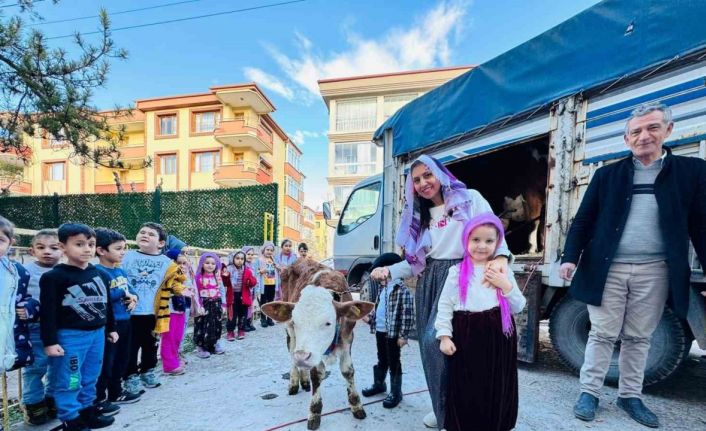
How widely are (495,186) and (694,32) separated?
4159 millimetres

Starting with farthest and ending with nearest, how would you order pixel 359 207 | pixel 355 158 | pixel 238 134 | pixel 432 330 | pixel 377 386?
pixel 355 158 → pixel 238 134 → pixel 359 207 → pixel 377 386 → pixel 432 330

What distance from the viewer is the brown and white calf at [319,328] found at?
2.12m

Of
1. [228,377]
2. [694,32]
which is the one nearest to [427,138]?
[694,32]

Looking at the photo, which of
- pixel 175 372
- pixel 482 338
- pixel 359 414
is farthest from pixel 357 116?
pixel 482 338

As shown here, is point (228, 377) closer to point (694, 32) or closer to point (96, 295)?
point (96, 295)

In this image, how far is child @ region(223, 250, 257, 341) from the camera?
17.1 feet

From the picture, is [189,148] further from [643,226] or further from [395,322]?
[643,226]

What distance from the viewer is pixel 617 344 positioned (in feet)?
10.2

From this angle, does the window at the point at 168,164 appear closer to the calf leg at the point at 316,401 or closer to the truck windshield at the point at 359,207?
the truck windshield at the point at 359,207

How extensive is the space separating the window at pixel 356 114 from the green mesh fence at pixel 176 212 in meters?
15.1

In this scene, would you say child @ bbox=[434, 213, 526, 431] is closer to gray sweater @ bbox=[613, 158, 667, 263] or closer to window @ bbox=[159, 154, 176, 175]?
gray sweater @ bbox=[613, 158, 667, 263]

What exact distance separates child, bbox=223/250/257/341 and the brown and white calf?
2.90 meters

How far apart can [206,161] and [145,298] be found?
1991 centimetres

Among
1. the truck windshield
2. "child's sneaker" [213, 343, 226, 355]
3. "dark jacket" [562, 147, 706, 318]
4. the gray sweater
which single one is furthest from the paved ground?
the truck windshield
